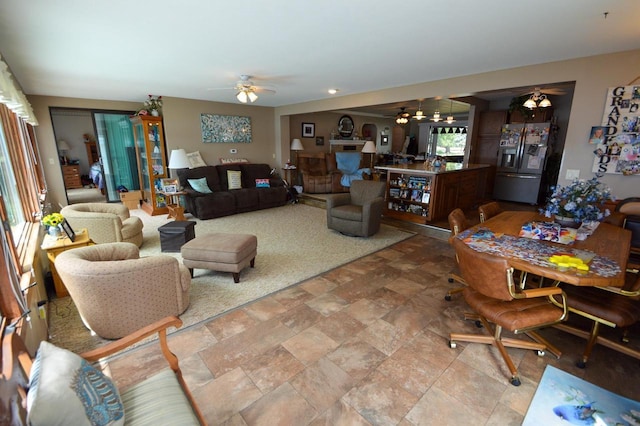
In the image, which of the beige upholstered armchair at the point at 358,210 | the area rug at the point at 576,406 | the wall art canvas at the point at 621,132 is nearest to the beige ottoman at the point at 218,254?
the beige upholstered armchair at the point at 358,210

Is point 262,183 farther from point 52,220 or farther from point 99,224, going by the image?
point 52,220

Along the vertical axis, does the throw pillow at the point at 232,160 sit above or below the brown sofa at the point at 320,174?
above

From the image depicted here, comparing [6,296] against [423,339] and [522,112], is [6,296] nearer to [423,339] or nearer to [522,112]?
[423,339]

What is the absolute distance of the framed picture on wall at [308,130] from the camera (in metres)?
8.85

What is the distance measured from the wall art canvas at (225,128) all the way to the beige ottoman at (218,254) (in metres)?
4.27

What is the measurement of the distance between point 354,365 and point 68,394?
159 cm

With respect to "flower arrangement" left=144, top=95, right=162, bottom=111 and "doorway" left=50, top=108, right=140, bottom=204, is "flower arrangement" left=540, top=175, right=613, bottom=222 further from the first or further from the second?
"doorway" left=50, top=108, right=140, bottom=204

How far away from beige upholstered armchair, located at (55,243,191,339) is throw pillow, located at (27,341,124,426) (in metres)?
1.07

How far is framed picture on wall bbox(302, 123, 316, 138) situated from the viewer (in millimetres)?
8852

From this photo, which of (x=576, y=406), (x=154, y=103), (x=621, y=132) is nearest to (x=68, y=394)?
(x=576, y=406)

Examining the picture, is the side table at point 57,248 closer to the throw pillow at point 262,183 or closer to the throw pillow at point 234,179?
the throw pillow at point 234,179

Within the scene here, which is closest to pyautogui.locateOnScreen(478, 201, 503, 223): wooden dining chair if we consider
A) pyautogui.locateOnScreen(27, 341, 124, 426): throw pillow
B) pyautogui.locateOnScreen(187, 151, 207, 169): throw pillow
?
pyautogui.locateOnScreen(27, 341, 124, 426): throw pillow

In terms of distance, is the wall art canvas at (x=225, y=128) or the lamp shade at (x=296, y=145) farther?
the lamp shade at (x=296, y=145)

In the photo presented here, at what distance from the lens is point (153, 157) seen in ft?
20.4
